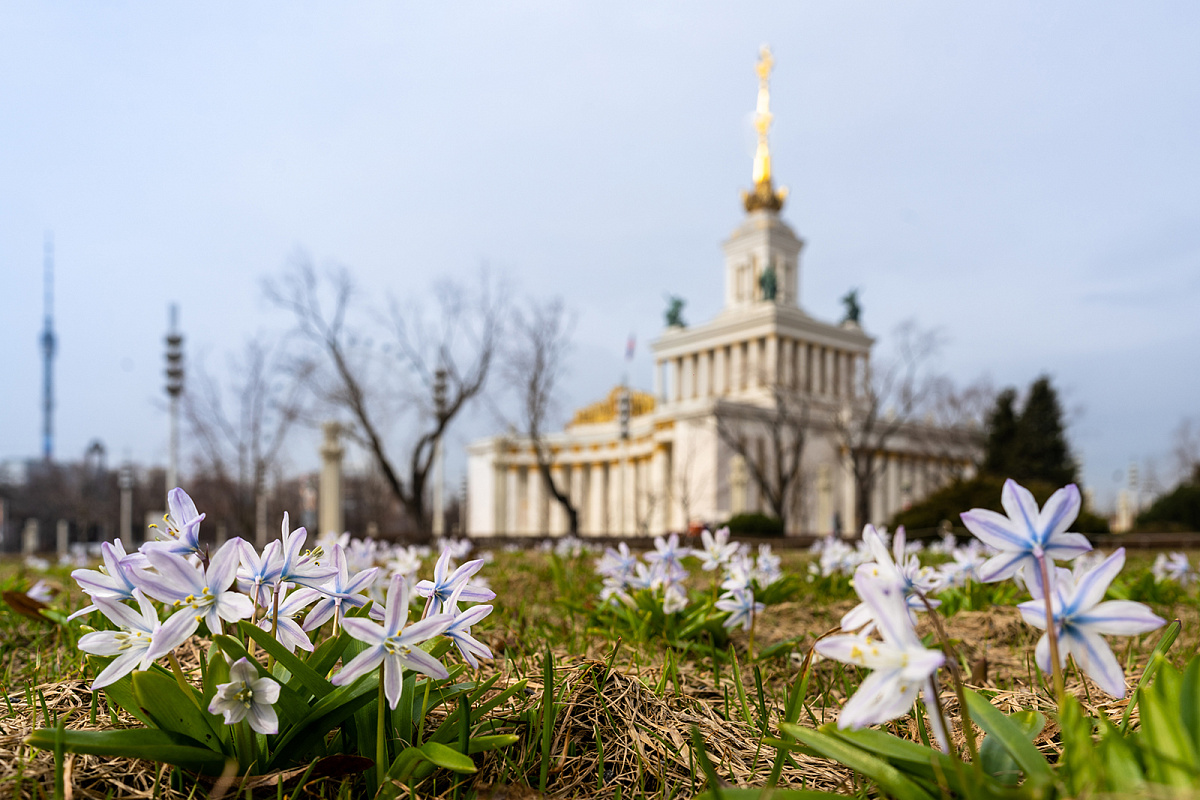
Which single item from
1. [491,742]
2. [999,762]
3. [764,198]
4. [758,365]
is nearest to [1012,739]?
[999,762]

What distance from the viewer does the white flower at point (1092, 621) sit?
3.76 feet

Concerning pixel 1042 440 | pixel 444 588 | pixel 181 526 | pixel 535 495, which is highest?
pixel 1042 440

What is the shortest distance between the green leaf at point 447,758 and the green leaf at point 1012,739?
854 millimetres

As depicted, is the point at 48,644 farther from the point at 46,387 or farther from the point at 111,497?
the point at 46,387

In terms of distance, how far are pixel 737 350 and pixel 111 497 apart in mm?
44672

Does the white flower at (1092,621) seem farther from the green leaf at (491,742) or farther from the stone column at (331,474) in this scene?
the stone column at (331,474)

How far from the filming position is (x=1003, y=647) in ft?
12.6

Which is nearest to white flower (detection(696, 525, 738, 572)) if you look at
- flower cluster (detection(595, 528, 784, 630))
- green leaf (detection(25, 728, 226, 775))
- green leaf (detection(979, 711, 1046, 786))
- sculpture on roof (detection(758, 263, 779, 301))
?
flower cluster (detection(595, 528, 784, 630))

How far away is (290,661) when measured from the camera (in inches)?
56.6

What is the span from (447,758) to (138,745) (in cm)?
53

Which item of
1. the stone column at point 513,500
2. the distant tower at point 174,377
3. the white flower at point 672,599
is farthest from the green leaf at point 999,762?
the stone column at point 513,500

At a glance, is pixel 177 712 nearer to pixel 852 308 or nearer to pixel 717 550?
pixel 717 550

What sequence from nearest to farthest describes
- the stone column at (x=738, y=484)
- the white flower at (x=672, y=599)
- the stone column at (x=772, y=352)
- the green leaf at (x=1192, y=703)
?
the green leaf at (x=1192, y=703), the white flower at (x=672, y=599), the stone column at (x=738, y=484), the stone column at (x=772, y=352)

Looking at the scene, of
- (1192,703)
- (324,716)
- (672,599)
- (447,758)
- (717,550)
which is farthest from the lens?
(717,550)
